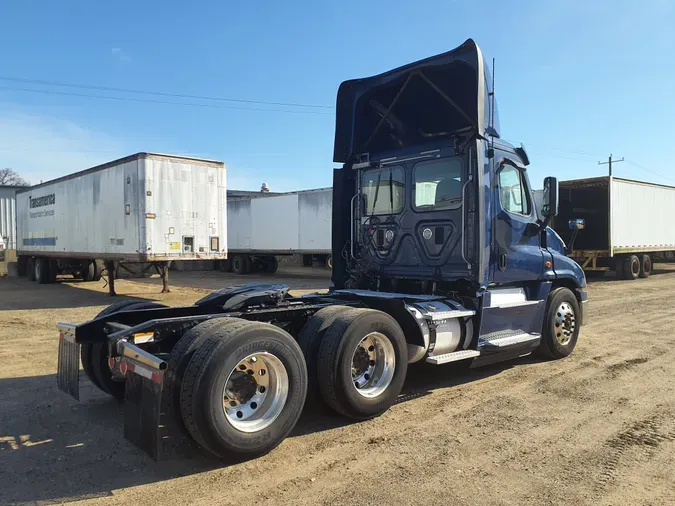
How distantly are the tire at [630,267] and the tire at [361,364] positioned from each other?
66.2 feet

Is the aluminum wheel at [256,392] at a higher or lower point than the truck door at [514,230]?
lower

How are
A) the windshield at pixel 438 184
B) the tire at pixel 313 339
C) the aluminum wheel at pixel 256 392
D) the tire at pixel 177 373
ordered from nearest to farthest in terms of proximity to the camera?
the tire at pixel 177 373 → the aluminum wheel at pixel 256 392 → the tire at pixel 313 339 → the windshield at pixel 438 184

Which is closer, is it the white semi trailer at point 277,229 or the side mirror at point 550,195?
the side mirror at point 550,195

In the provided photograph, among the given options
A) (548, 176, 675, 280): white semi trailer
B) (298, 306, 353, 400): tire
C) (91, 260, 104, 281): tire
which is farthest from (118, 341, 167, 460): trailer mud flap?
(548, 176, 675, 280): white semi trailer

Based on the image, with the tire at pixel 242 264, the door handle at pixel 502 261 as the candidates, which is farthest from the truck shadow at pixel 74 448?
the tire at pixel 242 264

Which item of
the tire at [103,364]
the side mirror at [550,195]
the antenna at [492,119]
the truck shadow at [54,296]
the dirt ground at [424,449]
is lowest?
the dirt ground at [424,449]

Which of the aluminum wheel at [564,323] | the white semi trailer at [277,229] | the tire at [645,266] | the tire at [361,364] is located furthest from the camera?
the white semi trailer at [277,229]

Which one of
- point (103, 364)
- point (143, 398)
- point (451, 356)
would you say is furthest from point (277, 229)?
point (143, 398)

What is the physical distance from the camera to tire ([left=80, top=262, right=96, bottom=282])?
67.2ft

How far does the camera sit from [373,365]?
196 inches

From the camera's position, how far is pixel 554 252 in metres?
7.27

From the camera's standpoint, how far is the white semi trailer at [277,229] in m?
23.9

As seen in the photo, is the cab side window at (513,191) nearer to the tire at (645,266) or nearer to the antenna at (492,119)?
the antenna at (492,119)

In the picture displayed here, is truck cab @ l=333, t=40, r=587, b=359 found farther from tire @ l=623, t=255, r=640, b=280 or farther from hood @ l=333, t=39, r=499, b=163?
tire @ l=623, t=255, r=640, b=280
